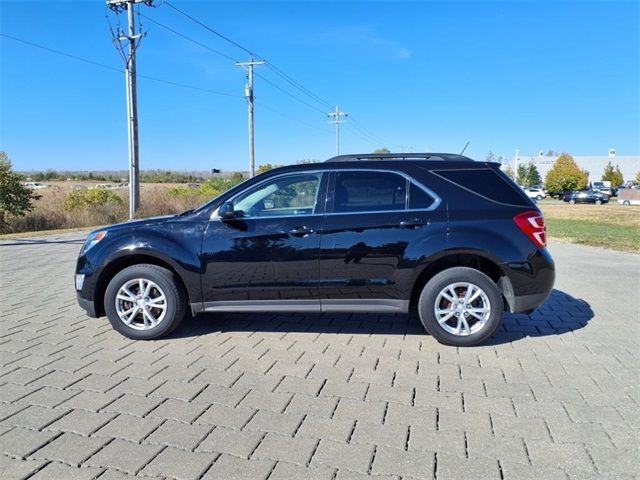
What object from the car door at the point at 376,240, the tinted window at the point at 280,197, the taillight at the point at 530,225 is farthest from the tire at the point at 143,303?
the taillight at the point at 530,225

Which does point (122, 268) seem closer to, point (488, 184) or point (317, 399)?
point (317, 399)

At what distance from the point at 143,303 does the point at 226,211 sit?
1.26 meters

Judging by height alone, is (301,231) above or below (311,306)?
above

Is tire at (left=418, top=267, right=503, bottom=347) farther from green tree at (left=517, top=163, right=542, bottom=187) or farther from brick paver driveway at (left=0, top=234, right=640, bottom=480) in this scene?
Result: green tree at (left=517, top=163, right=542, bottom=187)

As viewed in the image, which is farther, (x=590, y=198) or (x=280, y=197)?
(x=590, y=198)

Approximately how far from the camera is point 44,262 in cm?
957

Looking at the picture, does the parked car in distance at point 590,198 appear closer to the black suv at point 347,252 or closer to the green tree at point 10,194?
the green tree at point 10,194

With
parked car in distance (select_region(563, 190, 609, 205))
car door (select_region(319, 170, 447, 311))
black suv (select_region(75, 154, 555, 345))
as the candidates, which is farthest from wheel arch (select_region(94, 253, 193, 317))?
parked car in distance (select_region(563, 190, 609, 205))

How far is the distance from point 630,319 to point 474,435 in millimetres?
3741

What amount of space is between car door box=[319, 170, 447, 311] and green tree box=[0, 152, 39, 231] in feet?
59.7

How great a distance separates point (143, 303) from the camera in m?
4.65

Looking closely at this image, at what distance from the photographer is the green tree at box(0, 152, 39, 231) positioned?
17.9 meters

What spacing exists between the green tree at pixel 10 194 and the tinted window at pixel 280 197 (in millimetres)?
17515

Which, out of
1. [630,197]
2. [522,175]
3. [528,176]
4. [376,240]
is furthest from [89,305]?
[522,175]
